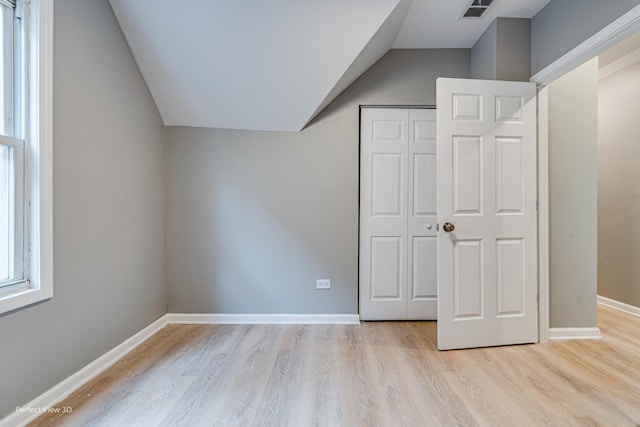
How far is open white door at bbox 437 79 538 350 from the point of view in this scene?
2305mm

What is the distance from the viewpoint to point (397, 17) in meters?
2.31

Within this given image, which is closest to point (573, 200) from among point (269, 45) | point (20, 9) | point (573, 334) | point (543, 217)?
point (543, 217)

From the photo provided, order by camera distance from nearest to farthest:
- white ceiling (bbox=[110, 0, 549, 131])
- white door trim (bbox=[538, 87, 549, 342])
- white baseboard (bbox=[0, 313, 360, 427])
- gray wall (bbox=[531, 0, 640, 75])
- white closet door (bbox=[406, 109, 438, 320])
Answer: white baseboard (bbox=[0, 313, 360, 427])
gray wall (bbox=[531, 0, 640, 75])
white ceiling (bbox=[110, 0, 549, 131])
white door trim (bbox=[538, 87, 549, 342])
white closet door (bbox=[406, 109, 438, 320])

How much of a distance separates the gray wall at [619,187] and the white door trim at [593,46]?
1.66m

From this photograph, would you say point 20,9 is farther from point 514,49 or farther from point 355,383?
point 514,49

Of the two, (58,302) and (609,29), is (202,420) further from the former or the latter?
(609,29)

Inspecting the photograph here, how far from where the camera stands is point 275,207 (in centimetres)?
288

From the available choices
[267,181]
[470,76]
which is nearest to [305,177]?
[267,181]

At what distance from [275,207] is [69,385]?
6.11 ft

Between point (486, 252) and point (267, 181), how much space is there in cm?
197

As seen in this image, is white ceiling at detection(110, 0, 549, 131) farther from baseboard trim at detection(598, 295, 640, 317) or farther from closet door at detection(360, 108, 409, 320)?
baseboard trim at detection(598, 295, 640, 317)

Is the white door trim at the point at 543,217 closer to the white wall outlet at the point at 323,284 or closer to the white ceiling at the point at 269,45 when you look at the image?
the white ceiling at the point at 269,45

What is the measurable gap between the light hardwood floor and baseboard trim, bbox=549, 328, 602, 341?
7 centimetres

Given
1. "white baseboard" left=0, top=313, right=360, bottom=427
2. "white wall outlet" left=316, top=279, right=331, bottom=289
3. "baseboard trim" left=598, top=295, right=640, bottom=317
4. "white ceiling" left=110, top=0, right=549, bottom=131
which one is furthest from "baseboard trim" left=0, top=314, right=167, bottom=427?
"baseboard trim" left=598, top=295, right=640, bottom=317
